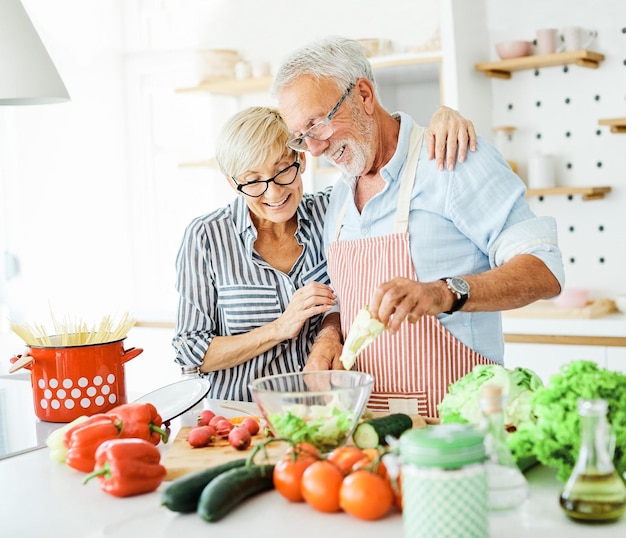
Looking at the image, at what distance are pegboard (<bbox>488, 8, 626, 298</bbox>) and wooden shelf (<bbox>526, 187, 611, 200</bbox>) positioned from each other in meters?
0.07

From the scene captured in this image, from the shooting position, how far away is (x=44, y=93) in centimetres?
215

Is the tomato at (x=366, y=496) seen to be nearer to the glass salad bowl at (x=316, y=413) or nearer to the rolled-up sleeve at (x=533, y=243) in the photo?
the glass salad bowl at (x=316, y=413)

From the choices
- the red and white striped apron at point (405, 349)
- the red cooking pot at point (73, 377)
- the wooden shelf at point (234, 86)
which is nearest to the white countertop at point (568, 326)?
the red and white striped apron at point (405, 349)

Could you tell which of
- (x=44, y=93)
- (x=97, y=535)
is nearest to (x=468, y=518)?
(x=97, y=535)

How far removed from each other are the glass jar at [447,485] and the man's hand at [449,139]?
1.11m

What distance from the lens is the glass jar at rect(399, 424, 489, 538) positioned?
112 cm

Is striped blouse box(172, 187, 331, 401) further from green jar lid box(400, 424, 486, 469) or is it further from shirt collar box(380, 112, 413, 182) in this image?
green jar lid box(400, 424, 486, 469)

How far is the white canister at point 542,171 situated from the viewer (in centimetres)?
419

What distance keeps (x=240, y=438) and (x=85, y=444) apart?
30 centimetres

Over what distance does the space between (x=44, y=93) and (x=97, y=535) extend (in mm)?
1243

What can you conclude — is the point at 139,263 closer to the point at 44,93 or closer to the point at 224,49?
the point at 224,49

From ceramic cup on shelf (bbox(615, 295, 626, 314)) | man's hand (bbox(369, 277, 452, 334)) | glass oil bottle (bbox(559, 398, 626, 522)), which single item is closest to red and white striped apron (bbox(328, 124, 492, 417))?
man's hand (bbox(369, 277, 452, 334))

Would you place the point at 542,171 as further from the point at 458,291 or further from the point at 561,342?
the point at 458,291

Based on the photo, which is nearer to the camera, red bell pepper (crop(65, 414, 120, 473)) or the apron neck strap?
red bell pepper (crop(65, 414, 120, 473))
